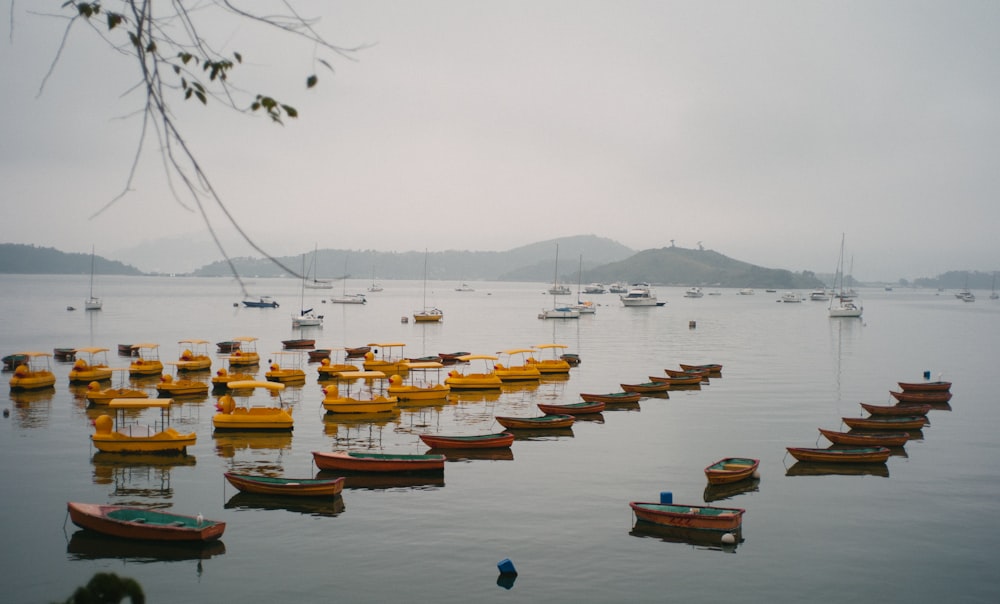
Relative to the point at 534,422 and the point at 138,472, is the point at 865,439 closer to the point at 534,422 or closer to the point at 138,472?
the point at 534,422

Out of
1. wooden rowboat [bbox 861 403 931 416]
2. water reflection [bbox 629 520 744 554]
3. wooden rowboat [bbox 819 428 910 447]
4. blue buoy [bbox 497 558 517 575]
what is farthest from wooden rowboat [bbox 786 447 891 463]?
blue buoy [bbox 497 558 517 575]

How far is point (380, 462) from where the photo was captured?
30719 mm

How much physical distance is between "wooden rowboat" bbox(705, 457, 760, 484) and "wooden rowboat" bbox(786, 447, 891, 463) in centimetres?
Result: 374

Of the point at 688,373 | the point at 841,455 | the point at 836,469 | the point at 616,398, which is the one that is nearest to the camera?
the point at 836,469

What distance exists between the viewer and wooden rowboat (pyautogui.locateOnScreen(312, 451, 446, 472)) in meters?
30.8

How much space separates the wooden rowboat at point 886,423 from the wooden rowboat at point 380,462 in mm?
24215

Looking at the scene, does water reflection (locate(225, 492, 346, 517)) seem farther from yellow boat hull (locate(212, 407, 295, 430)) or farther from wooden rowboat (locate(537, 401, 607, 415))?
wooden rowboat (locate(537, 401, 607, 415))

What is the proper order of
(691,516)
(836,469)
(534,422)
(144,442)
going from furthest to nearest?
1. (534,422)
2. (836,469)
3. (144,442)
4. (691,516)

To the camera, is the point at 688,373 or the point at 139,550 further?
the point at 688,373

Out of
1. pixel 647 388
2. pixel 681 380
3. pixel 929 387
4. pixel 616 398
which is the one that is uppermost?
pixel 929 387

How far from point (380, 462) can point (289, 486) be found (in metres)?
4.51

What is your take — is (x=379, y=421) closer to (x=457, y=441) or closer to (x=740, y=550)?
(x=457, y=441)

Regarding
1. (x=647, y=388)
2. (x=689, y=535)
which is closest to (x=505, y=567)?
(x=689, y=535)

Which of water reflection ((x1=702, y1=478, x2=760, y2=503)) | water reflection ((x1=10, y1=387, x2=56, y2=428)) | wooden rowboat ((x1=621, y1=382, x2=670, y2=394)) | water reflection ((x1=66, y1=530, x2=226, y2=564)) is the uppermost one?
wooden rowboat ((x1=621, y1=382, x2=670, y2=394))
